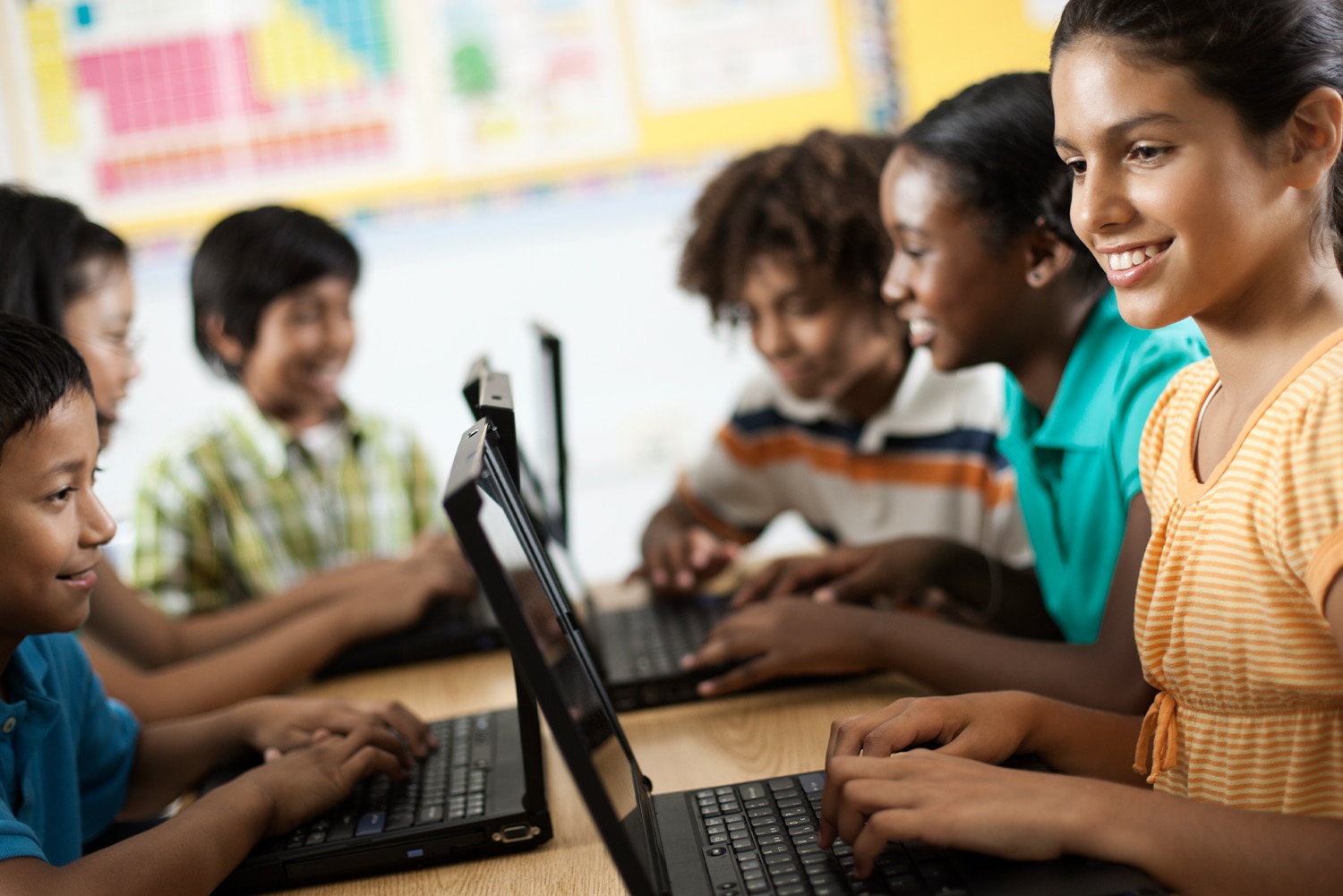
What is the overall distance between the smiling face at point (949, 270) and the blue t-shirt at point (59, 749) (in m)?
0.87

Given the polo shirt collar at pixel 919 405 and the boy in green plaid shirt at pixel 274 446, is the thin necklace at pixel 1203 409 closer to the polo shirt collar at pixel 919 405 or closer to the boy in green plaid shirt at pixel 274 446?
the polo shirt collar at pixel 919 405

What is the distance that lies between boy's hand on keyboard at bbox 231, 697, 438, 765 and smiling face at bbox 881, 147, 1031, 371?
2.13 feet

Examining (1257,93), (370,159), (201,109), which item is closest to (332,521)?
(370,159)

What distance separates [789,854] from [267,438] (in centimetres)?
144

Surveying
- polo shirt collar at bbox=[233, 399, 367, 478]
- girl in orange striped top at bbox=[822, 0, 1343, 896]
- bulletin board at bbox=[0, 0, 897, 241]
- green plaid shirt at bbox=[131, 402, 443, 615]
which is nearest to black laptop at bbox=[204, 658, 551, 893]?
girl in orange striped top at bbox=[822, 0, 1343, 896]

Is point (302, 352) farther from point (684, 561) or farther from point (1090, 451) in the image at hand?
point (1090, 451)

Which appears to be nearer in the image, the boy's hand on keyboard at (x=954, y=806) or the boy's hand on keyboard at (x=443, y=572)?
the boy's hand on keyboard at (x=954, y=806)

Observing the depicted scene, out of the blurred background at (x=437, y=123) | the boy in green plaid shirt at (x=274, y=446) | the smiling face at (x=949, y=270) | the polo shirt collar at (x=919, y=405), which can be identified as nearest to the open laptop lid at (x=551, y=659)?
the smiling face at (x=949, y=270)

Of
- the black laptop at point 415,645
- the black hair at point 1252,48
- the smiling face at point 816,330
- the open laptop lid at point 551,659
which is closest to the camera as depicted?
the open laptop lid at point 551,659

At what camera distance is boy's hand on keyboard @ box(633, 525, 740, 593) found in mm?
1473

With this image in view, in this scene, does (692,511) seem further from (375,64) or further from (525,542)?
(375,64)

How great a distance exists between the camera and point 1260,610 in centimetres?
68

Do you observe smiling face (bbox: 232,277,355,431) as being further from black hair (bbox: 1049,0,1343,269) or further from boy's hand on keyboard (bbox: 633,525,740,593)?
black hair (bbox: 1049,0,1343,269)

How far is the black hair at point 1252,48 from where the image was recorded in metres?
0.68
